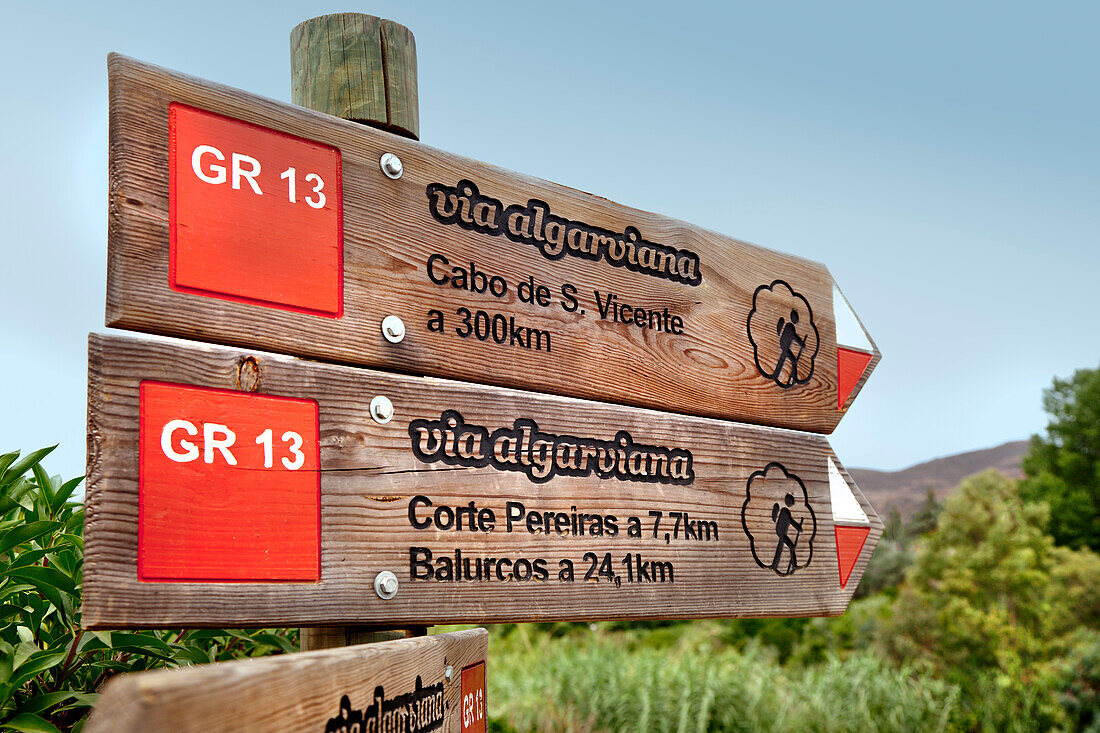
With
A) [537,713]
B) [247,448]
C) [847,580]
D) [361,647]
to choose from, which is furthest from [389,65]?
[537,713]

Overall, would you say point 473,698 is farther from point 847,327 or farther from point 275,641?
point 847,327

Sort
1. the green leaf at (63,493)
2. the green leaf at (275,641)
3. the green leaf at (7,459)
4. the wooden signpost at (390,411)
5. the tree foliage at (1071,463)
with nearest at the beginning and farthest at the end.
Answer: the wooden signpost at (390,411) < the green leaf at (7,459) < the green leaf at (63,493) < the green leaf at (275,641) < the tree foliage at (1071,463)

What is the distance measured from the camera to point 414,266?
1476 mm

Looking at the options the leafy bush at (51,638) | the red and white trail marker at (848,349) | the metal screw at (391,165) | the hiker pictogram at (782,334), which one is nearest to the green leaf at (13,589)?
the leafy bush at (51,638)

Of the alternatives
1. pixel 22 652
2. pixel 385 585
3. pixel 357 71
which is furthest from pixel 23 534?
pixel 357 71

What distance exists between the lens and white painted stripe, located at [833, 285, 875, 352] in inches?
90.2

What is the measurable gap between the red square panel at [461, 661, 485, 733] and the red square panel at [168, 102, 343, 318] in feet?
2.18

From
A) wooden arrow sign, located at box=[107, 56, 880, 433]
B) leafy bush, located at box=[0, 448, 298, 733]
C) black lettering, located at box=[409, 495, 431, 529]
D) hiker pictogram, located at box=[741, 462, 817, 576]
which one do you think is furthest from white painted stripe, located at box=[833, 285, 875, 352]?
leafy bush, located at box=[0, 448, 298, 733]

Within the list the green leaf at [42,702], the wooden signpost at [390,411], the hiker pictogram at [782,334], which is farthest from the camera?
the hiker pictogram at [782,334]

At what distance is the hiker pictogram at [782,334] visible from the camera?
2.06 m

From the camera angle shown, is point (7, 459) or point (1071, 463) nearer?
point (7, 459)

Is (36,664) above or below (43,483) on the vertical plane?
below

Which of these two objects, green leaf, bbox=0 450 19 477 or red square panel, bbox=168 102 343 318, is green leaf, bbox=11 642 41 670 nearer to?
green leaf, bbox=0 450 19 477

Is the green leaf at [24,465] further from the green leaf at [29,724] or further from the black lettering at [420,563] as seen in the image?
the black lettering at [420,563]
